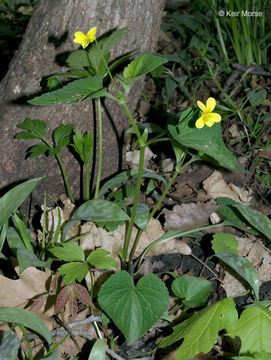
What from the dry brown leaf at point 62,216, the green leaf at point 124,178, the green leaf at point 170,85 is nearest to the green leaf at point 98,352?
the dry brown leaf at point 62,216

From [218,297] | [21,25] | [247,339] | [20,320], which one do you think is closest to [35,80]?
[20,320]

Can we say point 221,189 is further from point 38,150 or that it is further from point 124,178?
point 38,150

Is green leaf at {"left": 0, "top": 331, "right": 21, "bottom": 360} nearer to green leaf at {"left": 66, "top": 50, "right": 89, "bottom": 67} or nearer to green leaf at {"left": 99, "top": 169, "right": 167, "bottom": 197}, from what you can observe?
green leaf at {"left": 99, "top": 169, "right": 167, "bottom": 197}

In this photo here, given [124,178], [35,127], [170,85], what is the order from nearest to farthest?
[35,127], [124,178], [170,85]

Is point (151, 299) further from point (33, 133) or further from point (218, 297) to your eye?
point (33, 133)

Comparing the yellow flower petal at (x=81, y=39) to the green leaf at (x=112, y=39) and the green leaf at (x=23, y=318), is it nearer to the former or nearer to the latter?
the green leaf at (x=112, y=39)

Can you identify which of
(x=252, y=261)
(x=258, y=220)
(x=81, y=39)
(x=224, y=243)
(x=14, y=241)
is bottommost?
(x=252, y=261)

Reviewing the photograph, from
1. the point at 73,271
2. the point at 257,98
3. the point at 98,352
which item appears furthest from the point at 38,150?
the point at 257,98
